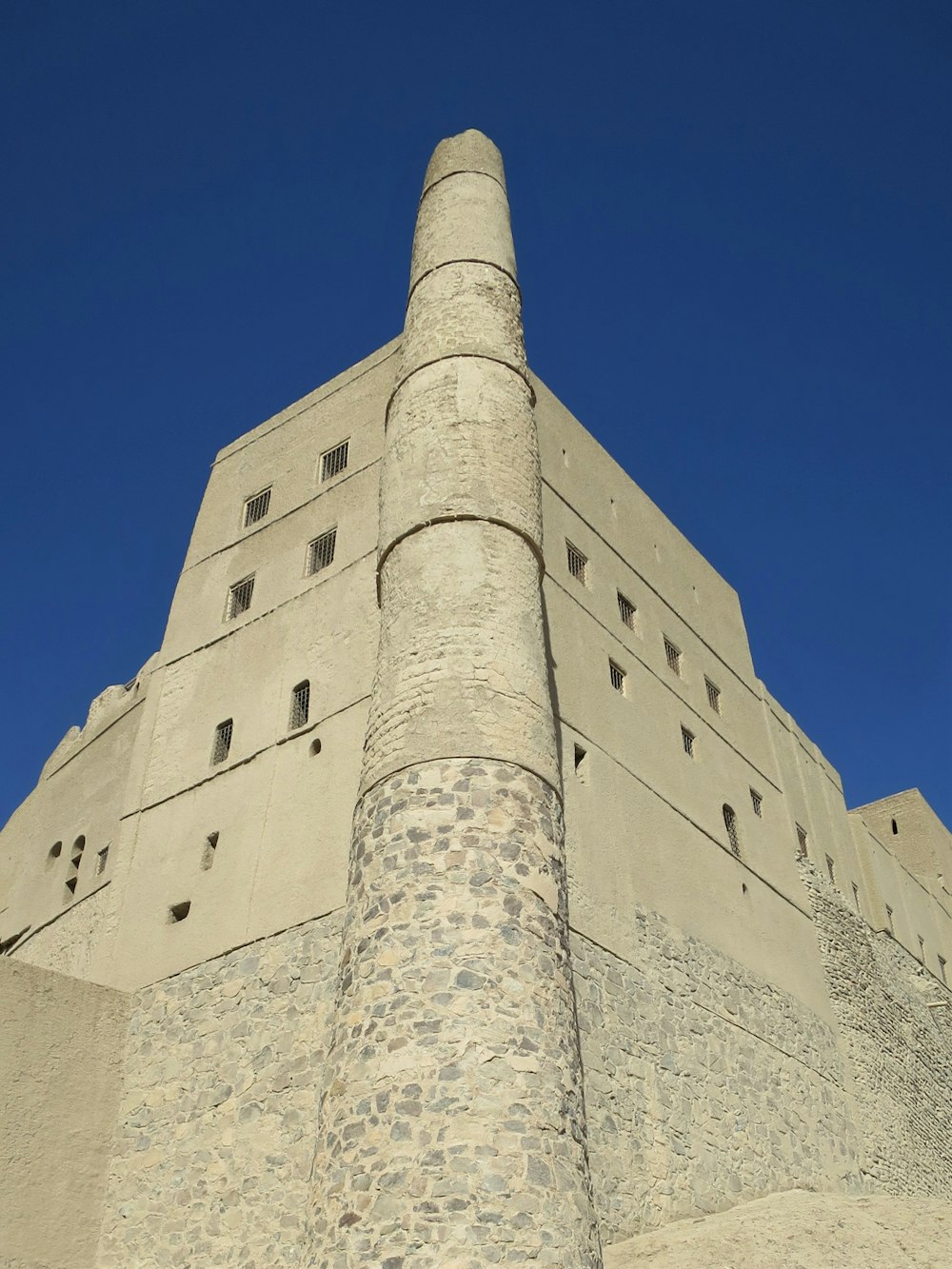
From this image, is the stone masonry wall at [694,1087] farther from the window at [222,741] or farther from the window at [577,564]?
the window at [222,741]

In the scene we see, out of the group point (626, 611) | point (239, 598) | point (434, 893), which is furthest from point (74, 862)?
point (434, 893)

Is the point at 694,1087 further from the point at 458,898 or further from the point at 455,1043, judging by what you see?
the point at 455,1043

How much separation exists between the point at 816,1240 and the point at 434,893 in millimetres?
4041

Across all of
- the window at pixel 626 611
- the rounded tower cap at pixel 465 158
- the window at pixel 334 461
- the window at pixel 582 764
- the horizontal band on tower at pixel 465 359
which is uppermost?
the rounded tower cap at pixel 465 158

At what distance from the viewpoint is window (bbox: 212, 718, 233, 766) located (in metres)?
15.4

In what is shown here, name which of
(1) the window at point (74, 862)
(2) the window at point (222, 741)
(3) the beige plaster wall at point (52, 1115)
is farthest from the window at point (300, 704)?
(1) the window at point (74, 862)

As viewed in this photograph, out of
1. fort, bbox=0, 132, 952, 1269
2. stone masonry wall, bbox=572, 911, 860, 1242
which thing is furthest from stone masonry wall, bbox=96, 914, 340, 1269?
stone masonry wall, bbox=572, 911, 860, 1242

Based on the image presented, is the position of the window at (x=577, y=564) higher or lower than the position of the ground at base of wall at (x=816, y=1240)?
higher

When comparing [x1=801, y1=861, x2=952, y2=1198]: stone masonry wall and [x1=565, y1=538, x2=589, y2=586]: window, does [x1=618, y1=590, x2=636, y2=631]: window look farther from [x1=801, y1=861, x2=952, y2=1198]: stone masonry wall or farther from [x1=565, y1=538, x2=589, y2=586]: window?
[x1=801, y1=861, x2=952, y2=1198]: stone masonry wall

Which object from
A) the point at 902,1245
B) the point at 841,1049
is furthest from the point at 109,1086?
the point at 841,1049

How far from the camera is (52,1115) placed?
11.7 metres

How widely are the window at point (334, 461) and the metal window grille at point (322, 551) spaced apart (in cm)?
127

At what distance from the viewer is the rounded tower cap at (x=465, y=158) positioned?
16438 mm

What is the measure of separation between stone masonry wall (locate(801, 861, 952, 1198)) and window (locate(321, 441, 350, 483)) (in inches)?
408
